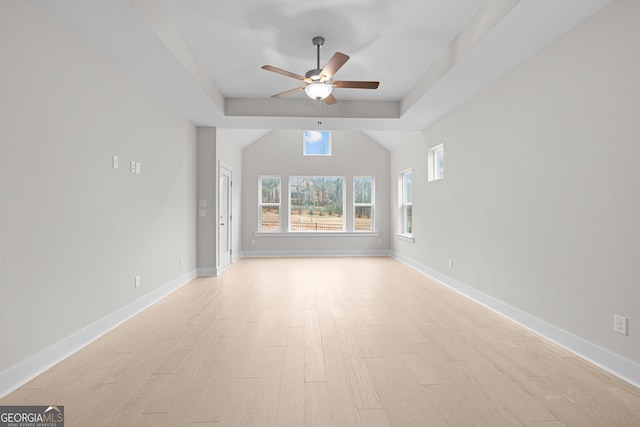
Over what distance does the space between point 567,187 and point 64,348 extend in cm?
399

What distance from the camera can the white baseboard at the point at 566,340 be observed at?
2.21m

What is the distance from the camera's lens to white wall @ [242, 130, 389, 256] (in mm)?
8156

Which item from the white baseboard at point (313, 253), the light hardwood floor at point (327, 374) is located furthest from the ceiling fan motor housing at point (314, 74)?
the white baseboard at point (313, 253)

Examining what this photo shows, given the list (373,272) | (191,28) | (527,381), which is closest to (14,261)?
(191,28)

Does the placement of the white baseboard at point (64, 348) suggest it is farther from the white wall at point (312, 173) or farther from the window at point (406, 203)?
the window at point (406, 203)

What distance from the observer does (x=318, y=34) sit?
3.38 metres

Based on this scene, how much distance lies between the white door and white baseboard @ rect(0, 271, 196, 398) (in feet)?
7.21

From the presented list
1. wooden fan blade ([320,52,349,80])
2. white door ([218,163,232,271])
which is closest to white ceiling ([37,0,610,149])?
wooden fan blade ([320,52,349,80])

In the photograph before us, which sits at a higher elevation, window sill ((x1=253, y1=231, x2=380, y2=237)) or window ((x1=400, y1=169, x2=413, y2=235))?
window ((x1=400, y1=169, x2=413, y2=235))

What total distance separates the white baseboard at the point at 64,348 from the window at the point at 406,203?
5117mm

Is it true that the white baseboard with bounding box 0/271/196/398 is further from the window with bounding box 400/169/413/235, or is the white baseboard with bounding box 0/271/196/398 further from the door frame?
the window with bounding box 400/169/413/235

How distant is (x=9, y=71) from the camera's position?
210cm

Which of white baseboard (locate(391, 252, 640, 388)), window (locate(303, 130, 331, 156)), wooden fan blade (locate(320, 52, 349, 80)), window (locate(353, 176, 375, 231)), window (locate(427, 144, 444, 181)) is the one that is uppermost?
window (locate(303, 130, 331, 156))

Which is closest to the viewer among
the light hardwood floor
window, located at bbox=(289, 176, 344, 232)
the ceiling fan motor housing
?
the light hardwood floor
